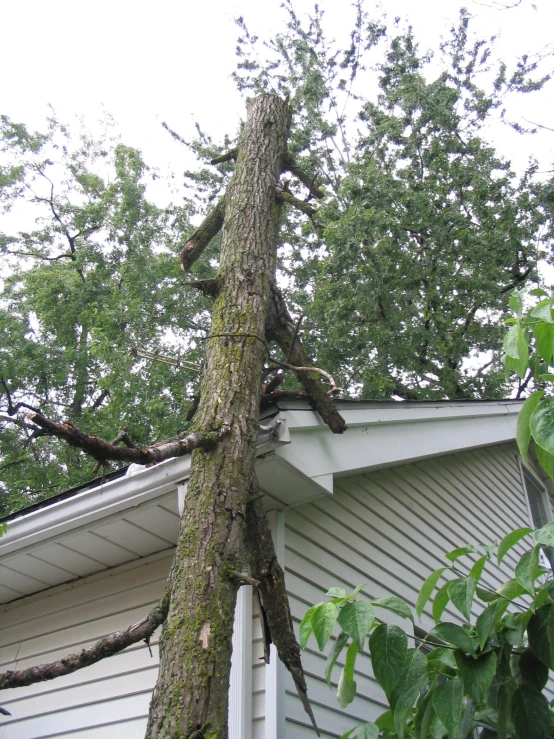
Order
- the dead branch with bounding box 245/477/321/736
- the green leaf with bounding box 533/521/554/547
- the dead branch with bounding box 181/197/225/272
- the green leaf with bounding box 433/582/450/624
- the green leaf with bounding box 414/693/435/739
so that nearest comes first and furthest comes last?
1. the green leaf with bounding box 533/521/554/547
2. the green leaf with bounding box 414/693/435/739
3. the green leaf with bounding box 433/582/450/624
4. the dead branch with bounding box 245/477/321/736
5. the dead branch with bounding box 181/197/225/272

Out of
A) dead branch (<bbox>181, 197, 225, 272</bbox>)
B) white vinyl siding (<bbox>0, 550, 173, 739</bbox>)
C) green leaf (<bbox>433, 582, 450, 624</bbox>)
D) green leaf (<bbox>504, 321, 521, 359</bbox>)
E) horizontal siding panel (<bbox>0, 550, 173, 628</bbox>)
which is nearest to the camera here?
green leaf (<bbox>504, 321, 521, 359</bbox>)

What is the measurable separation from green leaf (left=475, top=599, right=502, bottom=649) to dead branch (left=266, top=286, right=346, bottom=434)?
1571 millimetres

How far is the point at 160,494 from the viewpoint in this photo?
330 centimetres

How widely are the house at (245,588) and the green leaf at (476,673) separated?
1315mm

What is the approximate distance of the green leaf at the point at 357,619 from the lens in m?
1.64

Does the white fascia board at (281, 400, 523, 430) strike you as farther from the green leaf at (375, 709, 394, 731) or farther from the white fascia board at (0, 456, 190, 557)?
the green leaf at (375, 709, 394, 731)

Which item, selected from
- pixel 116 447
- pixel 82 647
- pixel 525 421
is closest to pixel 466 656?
pixel 525 421

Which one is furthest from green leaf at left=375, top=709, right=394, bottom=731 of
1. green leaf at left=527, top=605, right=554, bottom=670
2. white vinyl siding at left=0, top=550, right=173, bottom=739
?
white vinyl siding at left=0, top=550, right=173, bottom=739

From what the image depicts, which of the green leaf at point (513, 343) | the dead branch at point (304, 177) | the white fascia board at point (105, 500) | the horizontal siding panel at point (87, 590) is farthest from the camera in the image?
the dead branch at point (304, 177)

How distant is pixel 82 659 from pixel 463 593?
3.99 ft

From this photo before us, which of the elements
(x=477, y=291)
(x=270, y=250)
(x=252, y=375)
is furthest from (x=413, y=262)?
(x=252, y=375)

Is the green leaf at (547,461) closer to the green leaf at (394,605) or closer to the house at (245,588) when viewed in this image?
the green leaf at (394,605)

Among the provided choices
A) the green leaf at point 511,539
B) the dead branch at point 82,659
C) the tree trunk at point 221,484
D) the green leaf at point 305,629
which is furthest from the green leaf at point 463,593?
the dead branch at point 82,659

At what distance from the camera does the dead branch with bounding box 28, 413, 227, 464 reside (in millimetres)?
1637
